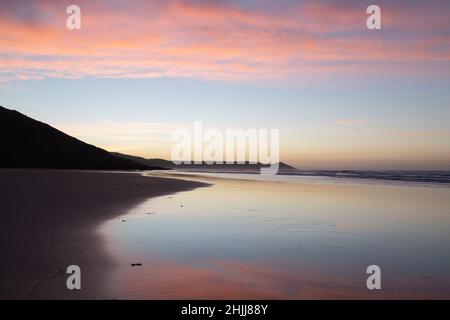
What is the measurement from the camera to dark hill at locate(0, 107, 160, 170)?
110 m

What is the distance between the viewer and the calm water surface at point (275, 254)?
24.0 feet

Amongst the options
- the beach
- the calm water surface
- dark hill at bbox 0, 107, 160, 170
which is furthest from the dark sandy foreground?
dark hill at bbox 0, 107, 160, 170

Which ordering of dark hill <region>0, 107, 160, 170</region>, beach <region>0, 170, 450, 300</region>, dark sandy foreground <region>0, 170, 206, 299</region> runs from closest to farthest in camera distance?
dark sandy foreground <region>0, 170, 206, 299</region>
beach <region>0, 170, 450, 300</region>
dark hill <region>0, 107, 160, 170</region>

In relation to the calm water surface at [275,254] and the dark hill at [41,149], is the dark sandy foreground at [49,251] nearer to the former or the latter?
the calm water surface at [275,254]

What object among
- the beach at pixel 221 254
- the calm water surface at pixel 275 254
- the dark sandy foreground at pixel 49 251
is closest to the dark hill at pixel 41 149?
the dark sandy foreground at pixel 49 251

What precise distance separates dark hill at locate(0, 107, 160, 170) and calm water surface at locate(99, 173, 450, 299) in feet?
335

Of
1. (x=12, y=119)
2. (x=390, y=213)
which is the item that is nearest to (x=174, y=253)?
(x=390, y=213)

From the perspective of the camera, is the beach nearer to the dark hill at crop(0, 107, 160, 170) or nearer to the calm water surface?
the calm water surface

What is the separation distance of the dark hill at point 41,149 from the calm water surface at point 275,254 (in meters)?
102

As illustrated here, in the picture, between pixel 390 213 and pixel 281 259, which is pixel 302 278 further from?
pixel 390 213

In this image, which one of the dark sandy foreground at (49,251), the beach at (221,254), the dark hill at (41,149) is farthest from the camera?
the dark hill at (41,149)

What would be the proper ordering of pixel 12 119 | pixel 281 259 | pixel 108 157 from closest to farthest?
pixel 281 259 < pixel 12 119 < pixel 108 157
